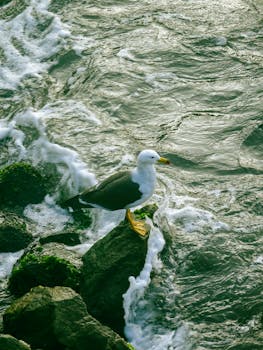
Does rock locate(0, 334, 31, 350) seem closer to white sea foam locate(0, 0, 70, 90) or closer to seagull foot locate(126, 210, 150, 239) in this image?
seagull foot locate(126, 210, 150, 239)

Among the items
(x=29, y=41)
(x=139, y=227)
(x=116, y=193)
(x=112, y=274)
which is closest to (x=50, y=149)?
(x=116, y=193)

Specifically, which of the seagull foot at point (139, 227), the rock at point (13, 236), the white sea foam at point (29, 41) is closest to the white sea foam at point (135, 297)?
the seagull foot at point (139, 227)

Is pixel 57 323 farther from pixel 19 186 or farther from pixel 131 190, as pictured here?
pixel 19 186

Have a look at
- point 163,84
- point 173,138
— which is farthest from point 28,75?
point 173,138

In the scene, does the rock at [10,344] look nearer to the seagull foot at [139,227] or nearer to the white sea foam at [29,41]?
the seagull foot at [139,227]

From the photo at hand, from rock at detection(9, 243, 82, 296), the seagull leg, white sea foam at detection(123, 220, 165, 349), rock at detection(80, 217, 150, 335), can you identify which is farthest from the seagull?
rock at detection(9, 243, 82, 296)

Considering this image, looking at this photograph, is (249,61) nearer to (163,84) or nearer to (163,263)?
(163,84)
